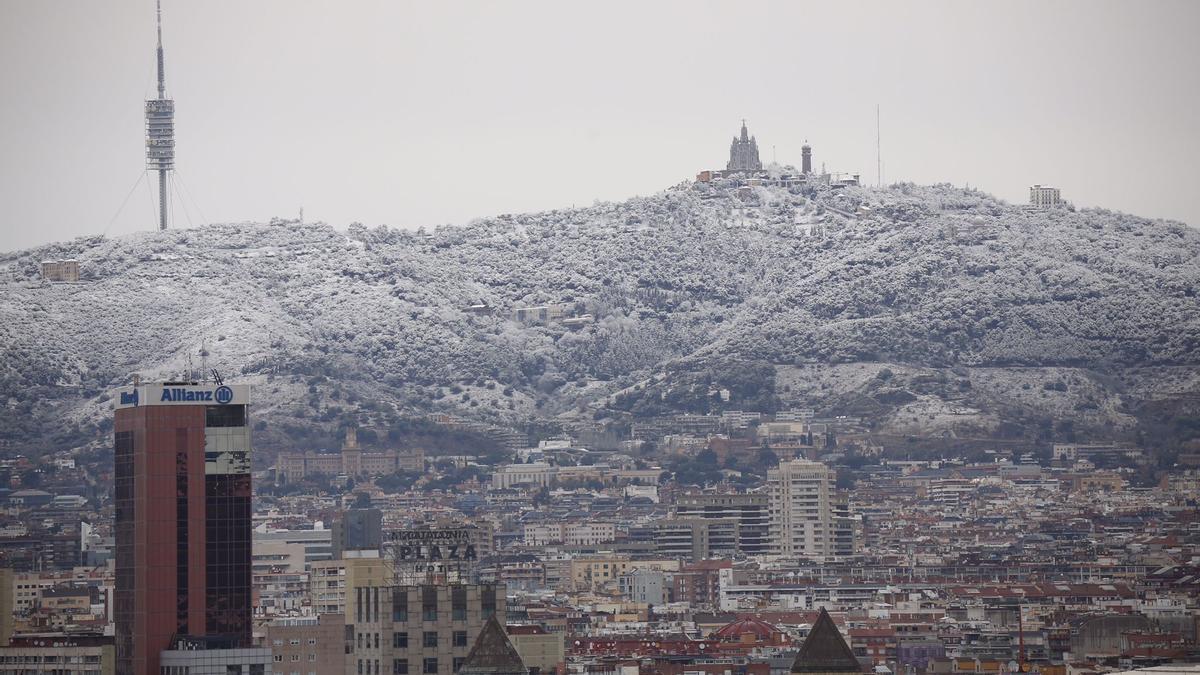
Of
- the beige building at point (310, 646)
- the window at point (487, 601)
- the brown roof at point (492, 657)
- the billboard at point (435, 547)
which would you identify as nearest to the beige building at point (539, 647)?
the beige building at point (310, 646)

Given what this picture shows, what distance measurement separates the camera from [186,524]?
452 feet

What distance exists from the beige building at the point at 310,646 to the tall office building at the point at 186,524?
2053 cm

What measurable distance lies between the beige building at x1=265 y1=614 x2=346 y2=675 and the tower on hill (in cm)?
3549

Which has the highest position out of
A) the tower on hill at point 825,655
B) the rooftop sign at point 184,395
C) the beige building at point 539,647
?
the rooftop sign at point 184,395

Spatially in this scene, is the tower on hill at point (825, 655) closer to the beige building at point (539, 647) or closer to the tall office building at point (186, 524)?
the tall office building at point (186, 524)

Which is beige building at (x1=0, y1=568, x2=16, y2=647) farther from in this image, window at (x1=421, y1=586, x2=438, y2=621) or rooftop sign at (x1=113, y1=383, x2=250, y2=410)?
window at (x1=421, y1=586, x2=438, y2=621)

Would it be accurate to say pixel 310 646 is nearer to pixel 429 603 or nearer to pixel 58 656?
pixel 58 656

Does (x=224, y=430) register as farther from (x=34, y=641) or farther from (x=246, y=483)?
(x=34, y=641)

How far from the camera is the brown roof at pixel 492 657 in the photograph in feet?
396

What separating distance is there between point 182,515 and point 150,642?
13.8 feet

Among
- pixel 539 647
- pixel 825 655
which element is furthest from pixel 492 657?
pixel 539 647

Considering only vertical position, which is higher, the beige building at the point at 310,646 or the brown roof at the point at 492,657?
the brown roof at the point at 492,657

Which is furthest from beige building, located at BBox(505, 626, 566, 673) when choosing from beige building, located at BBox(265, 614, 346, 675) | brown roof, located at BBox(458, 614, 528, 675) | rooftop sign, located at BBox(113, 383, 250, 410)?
brown roof, located at BBox(458, 614, 528, 675)

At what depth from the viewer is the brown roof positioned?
396ft
